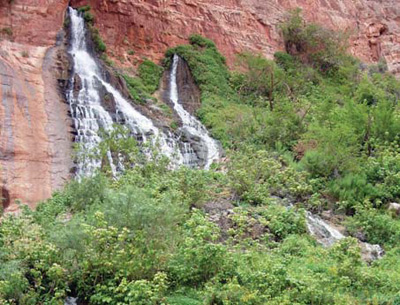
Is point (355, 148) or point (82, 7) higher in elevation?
point (82, 7)

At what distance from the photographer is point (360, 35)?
3597 centimetres

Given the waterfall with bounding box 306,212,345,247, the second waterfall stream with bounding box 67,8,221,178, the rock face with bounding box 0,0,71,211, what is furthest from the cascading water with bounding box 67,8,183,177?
the waterfall with bounding box 306,212,345,247

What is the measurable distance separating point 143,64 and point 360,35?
19418mm

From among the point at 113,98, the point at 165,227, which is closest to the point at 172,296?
the point at 165,227

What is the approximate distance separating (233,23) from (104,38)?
8439mm

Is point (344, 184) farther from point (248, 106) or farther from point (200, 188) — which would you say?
point (248, 106)

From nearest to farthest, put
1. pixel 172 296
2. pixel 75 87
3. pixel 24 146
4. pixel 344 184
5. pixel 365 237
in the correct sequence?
pixel 172 296, pixel 365 237, pixel 344 184, pixel 24 146, pixel 75 87

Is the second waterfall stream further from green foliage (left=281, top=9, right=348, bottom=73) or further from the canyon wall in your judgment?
green foliage (left=281, top=9, right=348, bottom=73)

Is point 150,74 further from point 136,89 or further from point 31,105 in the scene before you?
point 31,105

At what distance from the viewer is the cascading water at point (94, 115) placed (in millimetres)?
16547

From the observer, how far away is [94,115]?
17875mm

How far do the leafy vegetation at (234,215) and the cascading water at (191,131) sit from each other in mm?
499

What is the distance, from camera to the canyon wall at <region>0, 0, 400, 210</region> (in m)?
15.0

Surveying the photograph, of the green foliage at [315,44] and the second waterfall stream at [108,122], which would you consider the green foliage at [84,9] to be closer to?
the second waterfall stream at [108,122]
